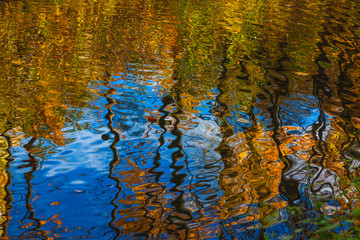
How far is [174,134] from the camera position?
16.4ft

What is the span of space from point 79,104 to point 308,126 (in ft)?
11.4

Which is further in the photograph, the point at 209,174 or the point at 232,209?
the point at 209,174

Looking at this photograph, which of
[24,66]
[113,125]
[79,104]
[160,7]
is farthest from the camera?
[160,7]

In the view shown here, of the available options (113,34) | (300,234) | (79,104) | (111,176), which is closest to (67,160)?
(111,176)

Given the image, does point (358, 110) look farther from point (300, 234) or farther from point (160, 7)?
point (160, 7)

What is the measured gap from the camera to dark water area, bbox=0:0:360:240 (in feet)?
11.1

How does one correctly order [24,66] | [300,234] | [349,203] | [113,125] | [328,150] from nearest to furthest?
[300,234]
[349,203]
[328,150]
[113,125]
[24,66]

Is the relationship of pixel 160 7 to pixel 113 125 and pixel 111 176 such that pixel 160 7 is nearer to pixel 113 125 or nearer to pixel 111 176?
pixel 113 125

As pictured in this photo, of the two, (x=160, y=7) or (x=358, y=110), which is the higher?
(x=160, y=7)

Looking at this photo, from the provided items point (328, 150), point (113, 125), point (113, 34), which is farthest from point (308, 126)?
point (113, 34)

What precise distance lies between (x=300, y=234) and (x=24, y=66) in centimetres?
591

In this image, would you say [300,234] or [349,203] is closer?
[300,234]

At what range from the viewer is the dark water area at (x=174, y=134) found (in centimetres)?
337

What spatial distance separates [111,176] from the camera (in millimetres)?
4008
